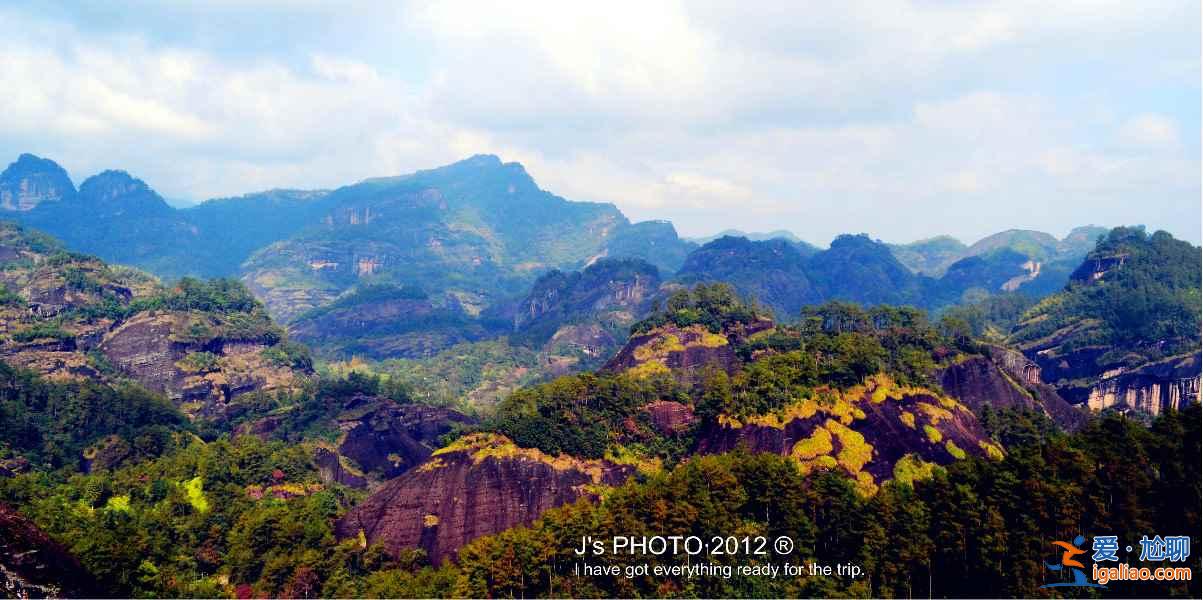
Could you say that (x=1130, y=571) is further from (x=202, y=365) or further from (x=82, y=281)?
(x=82, y=281)

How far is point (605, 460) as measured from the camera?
3314 inches

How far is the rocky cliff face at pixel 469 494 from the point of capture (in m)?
74.5

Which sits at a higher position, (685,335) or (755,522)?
(685,335)

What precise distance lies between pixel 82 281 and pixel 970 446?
579 ft

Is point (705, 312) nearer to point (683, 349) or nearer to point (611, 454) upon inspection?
point (683, 349)

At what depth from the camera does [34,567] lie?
49.3 metres

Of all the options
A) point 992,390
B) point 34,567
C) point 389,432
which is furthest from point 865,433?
point 389,432

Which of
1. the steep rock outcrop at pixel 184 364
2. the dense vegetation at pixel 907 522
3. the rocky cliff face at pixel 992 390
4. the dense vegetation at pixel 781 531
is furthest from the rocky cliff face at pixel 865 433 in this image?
the steep rock outcrop at pixel 184 364

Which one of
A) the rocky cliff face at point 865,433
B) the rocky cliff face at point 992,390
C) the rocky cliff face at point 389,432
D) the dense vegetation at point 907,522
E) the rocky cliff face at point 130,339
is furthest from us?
the rocky cliff face at point 130,339

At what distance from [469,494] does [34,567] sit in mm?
36205

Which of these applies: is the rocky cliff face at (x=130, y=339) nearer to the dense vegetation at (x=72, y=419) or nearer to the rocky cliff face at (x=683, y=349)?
the dense vegetation at (x=72, y=419)

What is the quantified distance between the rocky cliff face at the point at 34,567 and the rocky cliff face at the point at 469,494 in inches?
957

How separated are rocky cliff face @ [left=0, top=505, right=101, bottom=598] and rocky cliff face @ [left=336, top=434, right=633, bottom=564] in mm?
24301

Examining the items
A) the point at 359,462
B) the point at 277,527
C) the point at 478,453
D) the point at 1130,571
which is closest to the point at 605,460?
the point at 478,453
